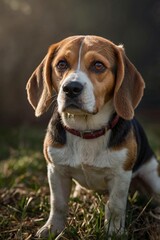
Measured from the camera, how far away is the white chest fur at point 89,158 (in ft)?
13.7

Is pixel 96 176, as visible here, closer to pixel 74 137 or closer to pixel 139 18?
pixel 74 137

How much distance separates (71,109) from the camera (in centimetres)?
389

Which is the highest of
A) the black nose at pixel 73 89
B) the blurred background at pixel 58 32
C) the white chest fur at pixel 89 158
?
the black nose at pixel 73 89

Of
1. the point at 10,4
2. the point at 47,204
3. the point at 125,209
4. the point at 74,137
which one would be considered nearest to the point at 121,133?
the point at 74,137

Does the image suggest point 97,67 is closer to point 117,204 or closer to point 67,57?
point 67,57

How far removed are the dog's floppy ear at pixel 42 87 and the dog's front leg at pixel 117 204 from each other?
913 millimetres

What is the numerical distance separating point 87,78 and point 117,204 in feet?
3.88

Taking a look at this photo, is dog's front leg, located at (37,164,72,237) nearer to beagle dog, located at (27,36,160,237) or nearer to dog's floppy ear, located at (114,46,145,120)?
beagle dog, located at (27,36,160,237)

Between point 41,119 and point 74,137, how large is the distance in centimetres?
779

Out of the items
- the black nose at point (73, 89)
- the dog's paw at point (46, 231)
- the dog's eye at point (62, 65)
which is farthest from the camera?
the dog's paw at point (46, 231)

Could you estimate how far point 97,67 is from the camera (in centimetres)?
405

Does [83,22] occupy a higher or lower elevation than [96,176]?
→ lower

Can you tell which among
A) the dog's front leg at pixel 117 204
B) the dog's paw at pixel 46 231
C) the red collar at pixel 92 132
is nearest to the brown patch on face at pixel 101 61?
the red collar at pixel 92 132

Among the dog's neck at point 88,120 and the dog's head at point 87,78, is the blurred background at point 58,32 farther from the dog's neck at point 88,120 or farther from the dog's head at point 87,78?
the dog's neck at point 88,120
